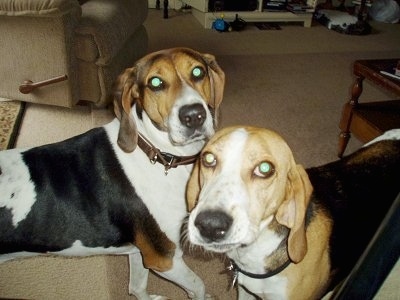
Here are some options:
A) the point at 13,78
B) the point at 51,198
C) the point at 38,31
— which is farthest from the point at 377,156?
the point at 13,78

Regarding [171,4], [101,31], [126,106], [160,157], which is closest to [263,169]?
[160,157]

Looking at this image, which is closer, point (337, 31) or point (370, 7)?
point (337, 31)

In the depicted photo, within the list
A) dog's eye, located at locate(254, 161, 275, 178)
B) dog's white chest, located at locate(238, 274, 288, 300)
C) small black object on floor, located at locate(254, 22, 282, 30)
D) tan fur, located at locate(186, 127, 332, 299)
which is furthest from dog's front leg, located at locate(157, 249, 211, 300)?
small black object on floor, located at locate(254, 22, 282, 30)

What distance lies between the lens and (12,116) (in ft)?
12.4

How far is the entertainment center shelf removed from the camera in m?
7.01

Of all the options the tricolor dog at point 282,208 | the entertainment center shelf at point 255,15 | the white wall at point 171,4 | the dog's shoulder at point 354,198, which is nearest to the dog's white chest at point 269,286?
the tricolor dog at point 282,208

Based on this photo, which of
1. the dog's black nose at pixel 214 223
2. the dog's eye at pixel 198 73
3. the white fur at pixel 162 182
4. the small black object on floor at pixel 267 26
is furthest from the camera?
the small black object on floor at pixel 267 26

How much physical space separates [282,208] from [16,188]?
123 cm

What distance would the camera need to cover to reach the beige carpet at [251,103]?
7.80 ft

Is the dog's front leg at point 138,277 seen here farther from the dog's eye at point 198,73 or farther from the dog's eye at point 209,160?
the dog's eye at point 198,73

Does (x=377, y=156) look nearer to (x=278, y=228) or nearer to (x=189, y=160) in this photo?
(x=278, y=228)

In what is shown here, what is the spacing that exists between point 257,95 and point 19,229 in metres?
3.37

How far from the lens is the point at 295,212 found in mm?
1488

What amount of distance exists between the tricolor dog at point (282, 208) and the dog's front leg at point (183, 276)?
245 mm
